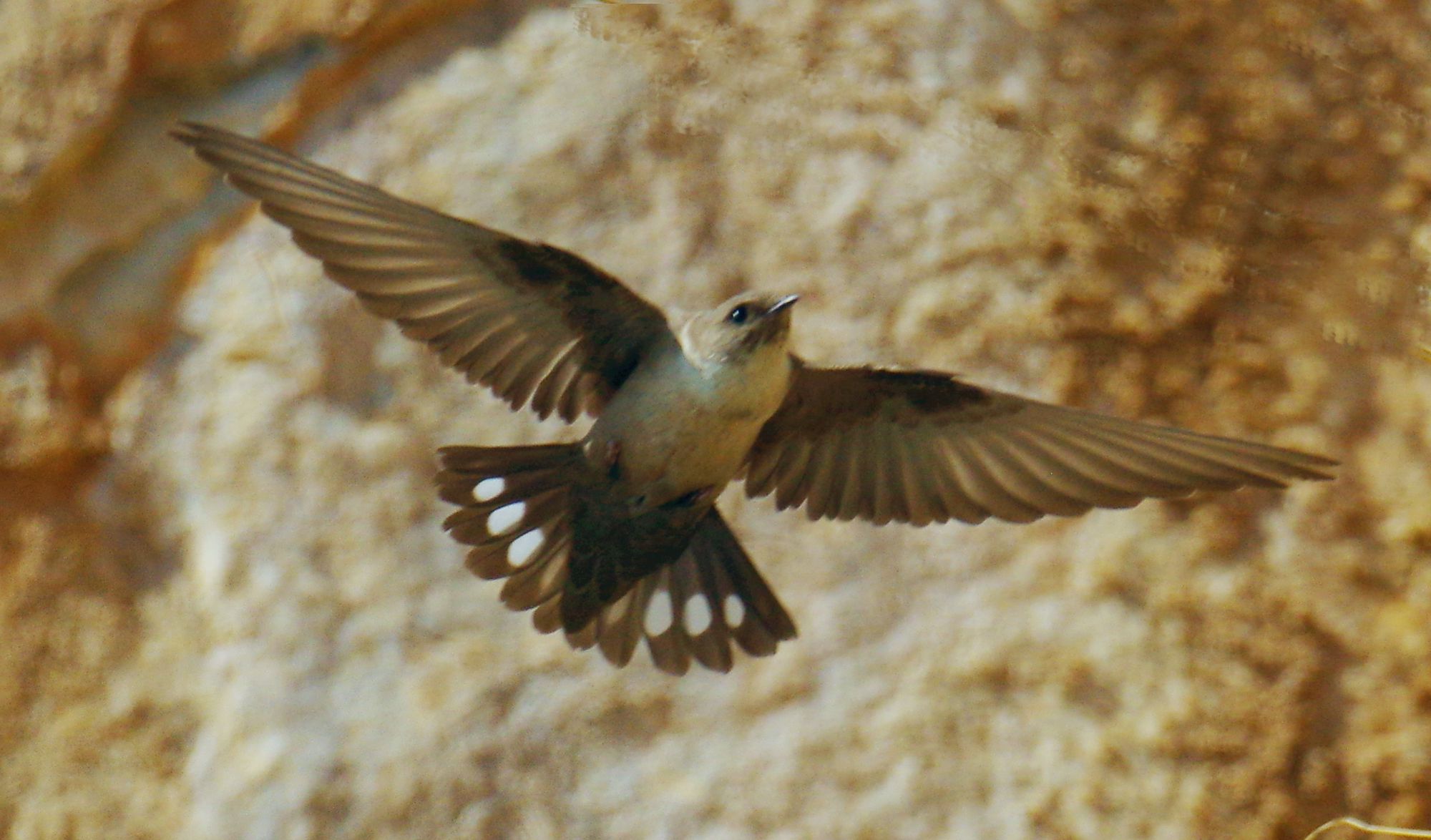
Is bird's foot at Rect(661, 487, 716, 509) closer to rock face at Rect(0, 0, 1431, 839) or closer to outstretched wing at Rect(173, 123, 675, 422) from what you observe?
outstretched wing at Rect(173, 123, 675, 422)

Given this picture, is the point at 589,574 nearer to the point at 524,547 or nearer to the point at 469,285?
the point at 524,547

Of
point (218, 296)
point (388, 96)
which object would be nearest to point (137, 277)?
point (218, 296)

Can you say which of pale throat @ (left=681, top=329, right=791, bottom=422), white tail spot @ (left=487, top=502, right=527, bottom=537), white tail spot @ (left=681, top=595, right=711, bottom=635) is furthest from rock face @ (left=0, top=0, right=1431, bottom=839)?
pale throat @ (left=681, top=329, right=791, bottom=422)

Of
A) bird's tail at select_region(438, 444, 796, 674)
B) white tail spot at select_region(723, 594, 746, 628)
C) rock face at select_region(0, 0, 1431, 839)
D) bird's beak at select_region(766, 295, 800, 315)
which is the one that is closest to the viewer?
bird's beak at select_region(766, 295, 800, 315)

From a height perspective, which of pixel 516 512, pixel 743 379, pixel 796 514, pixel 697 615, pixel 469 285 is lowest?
pixel 796 514

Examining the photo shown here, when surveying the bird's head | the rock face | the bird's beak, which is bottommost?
the rock face

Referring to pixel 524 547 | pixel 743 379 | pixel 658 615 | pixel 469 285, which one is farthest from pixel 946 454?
pixel 469 285

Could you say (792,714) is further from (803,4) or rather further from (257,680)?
(803,4)

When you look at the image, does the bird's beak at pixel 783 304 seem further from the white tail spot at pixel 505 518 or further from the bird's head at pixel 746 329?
the white tail spot at pixel 505 518

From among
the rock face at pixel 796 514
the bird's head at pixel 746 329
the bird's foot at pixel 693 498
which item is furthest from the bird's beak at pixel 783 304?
the rock face at pixel 796 514
